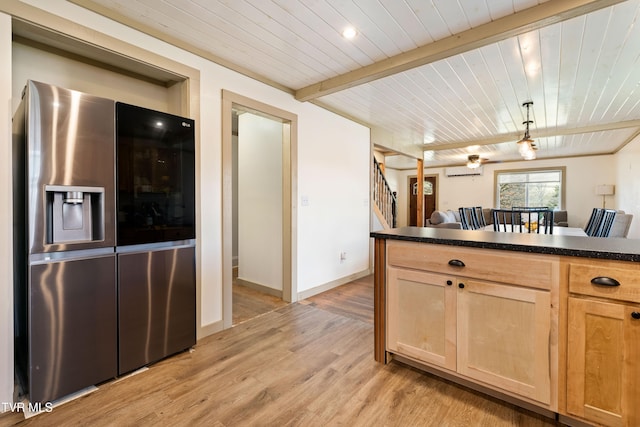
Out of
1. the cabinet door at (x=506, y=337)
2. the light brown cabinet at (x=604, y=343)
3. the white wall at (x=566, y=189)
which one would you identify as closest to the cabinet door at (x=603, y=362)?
the light brown cabinet at (x=604, y=343)

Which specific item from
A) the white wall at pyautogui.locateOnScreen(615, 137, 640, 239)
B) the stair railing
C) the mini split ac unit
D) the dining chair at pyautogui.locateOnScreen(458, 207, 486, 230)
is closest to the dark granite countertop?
the dining chair at pyautogui.locateOnScreen(458, 207, 486, 230)

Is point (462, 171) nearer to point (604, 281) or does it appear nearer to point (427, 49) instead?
point (427, 49)

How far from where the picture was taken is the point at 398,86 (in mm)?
3225

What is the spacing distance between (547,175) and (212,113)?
914 centimetres

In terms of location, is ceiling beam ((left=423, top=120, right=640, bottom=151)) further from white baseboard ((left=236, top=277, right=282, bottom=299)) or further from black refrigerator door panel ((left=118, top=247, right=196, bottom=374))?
black refrigerator door panel ((left=118, top=247, right=196, bottom=374))

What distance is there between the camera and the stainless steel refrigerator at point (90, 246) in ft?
Answer: 5.22

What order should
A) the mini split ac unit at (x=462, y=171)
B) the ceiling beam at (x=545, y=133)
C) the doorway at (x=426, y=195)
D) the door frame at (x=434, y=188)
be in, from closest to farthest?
the ceiling beam at (x=545, y=133), the mini split ac unit at (x=462, y=171), the door frame at (x=434, y=188), the doorway at (x=426, y=195)

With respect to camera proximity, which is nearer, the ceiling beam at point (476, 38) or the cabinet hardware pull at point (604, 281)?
the cabinet hardware pull at point (604, 281)

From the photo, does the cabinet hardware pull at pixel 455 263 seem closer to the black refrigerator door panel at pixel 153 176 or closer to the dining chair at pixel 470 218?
the black refrigerator door panel at pixel 153 176

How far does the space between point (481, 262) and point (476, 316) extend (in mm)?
318

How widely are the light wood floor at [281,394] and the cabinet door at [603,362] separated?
28 centimetres

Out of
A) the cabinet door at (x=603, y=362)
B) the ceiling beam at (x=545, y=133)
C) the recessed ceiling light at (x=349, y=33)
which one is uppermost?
the recessed ceiling light at (x=349, y=33)

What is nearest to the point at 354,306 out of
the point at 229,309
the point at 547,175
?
the point at 229,309

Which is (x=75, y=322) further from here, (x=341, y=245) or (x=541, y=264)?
(x=341, y=245)
